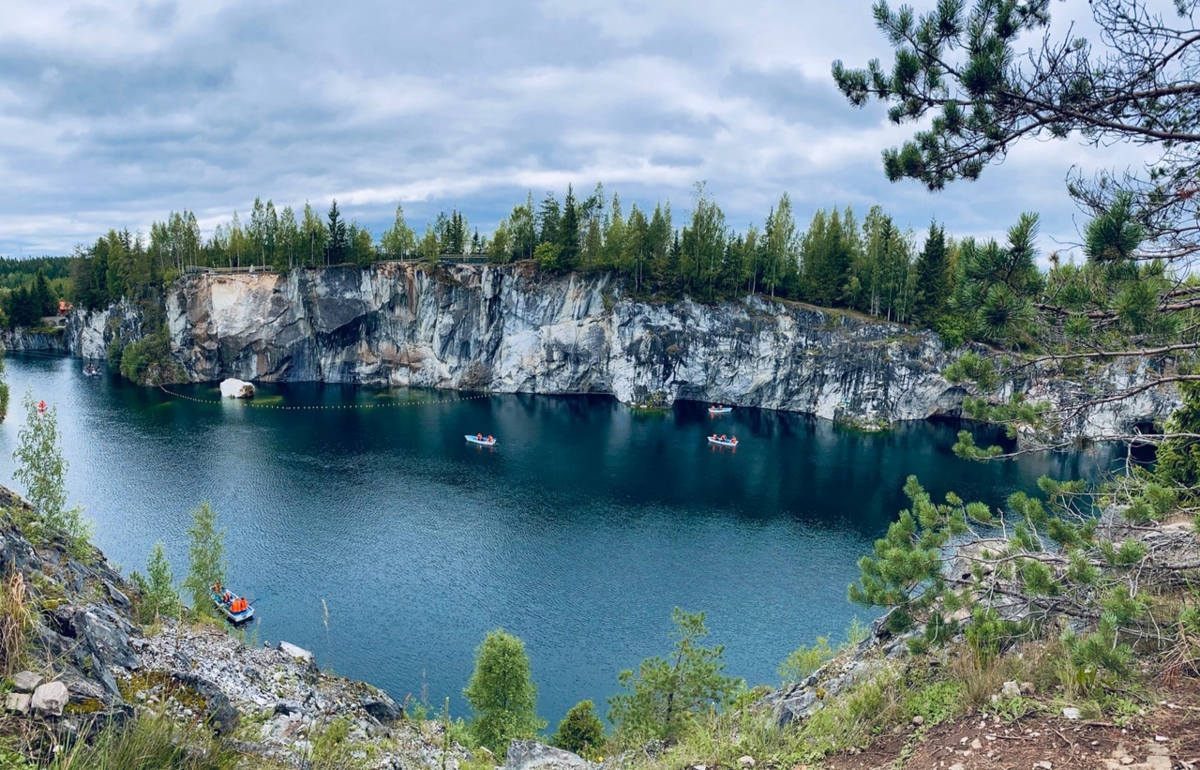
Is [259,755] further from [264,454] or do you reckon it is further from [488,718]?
[264,454]

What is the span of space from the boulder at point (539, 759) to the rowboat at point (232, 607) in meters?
23.8

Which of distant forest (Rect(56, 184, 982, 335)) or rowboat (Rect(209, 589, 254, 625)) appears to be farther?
distant forest (Rect(56, 184, 982, 335))

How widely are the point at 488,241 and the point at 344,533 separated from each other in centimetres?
6395

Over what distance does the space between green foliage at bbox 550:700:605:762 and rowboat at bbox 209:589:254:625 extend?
17.5 meters

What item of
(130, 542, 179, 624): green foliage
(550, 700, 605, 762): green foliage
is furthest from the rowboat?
(550, 700, 605, 762): green foliage

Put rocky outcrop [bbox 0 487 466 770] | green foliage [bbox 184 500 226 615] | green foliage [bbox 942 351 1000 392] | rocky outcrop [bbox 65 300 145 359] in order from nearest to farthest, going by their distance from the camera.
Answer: rocky outcrop [bbox 0 487 466 770] < green foliage [bbox 942 351 1000 392] < green foliage [bbox 184 500 226 615] < rocky outcrop [bbox 65 300 145 359]

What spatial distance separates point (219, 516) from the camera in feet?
146

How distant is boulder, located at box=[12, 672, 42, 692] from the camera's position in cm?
652

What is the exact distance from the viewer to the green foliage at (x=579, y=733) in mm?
22656

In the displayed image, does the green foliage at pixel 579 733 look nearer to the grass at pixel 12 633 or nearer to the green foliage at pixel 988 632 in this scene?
the green foliage at pixel 988 632

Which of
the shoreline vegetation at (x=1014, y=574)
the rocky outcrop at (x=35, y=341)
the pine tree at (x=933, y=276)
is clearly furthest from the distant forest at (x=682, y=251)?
the shoreline vegetation at (x=1014, y=574)

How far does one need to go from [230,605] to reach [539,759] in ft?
84.4

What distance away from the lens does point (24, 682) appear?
654 centimetres

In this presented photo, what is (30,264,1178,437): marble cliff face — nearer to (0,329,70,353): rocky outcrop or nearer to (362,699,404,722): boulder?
(0,329,70,353): rocky outcrop
